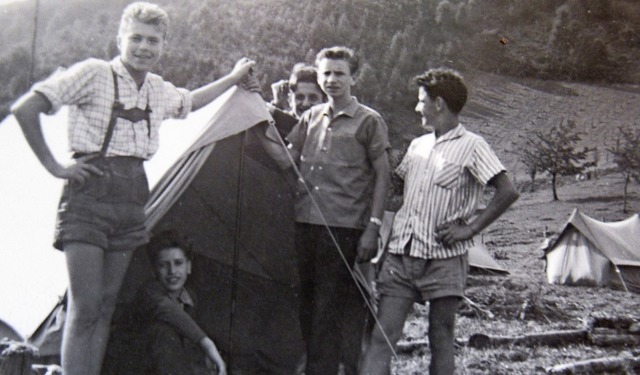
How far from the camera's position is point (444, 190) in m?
2.68

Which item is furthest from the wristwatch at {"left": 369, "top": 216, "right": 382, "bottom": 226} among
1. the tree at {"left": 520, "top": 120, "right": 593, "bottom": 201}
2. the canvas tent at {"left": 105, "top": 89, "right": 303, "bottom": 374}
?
the tree at {"left": 520, "top": 120, "right": 593, "bottom": 201}

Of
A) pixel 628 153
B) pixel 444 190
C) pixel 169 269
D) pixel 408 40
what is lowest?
pixel 169 269

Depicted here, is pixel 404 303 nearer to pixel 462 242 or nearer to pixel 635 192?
pixel 462 242

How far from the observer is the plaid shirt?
231 cm

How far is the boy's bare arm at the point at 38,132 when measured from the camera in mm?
2213

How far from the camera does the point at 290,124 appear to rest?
3.51 meters

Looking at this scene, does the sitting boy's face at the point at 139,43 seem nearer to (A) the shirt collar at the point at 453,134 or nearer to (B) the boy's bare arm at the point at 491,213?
(A) the shirt collar at the point at 453,134

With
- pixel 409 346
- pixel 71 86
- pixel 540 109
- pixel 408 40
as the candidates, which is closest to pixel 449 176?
pixel 71 86

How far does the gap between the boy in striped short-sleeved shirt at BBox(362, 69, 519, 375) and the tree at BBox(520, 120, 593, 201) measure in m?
5.94

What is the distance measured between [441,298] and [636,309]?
585 cm

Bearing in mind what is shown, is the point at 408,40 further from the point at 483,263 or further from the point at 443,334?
the point at 443,334

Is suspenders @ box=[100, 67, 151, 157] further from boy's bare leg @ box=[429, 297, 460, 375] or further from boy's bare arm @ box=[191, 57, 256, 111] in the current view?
boy's bare leg @ box=[429, 297, 460, 375]

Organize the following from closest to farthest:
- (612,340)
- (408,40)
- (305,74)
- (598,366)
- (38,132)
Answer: (38,132) → (305,74) → (598,366) → (612,340) → (408,40)

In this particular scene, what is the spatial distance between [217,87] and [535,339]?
12.7 ft
